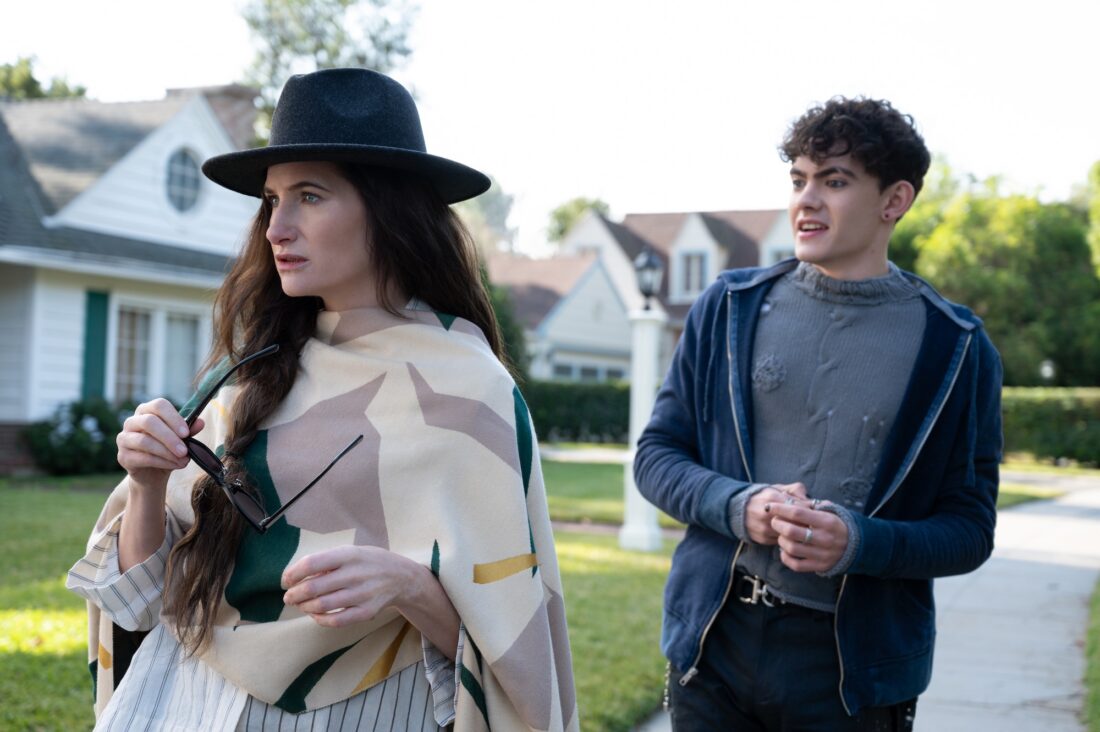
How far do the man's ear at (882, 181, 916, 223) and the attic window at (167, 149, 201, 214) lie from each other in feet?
56.3

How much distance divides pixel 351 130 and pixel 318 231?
0.72ft

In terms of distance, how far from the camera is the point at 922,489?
290cm

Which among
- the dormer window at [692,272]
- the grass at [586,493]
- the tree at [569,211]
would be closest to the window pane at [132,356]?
the grass at [586,493]

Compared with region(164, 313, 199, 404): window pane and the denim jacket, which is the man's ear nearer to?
the denim jacket

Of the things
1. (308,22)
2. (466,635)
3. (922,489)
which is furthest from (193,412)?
(308,22)

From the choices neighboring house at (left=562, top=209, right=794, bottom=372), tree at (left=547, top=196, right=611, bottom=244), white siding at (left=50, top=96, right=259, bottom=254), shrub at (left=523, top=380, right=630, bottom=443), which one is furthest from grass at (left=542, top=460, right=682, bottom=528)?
tree at (left=547, top=196, right=611, bottom=244)

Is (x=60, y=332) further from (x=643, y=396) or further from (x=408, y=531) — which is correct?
(x=408, y=531)

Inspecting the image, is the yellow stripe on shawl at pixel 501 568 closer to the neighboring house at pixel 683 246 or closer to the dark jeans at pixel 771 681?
the dark jeans at pixel 771 681

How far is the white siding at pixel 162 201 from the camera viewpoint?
17.4m

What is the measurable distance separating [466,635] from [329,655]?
0.26 meters

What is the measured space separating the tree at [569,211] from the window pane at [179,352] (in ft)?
167

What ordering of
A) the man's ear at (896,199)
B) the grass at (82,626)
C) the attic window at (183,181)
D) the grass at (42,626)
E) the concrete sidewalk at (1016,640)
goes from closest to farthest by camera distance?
the man's ear at (896,199) → the grass at (42,626) → the grass at (82,626) → the concrete sidewalk at (1016,640) → the attic window at (183,181)

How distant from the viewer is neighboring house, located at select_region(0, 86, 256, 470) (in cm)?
1602

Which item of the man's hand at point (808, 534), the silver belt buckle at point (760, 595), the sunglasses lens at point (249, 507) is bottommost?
the silver belt buckle at point (760, 595)
